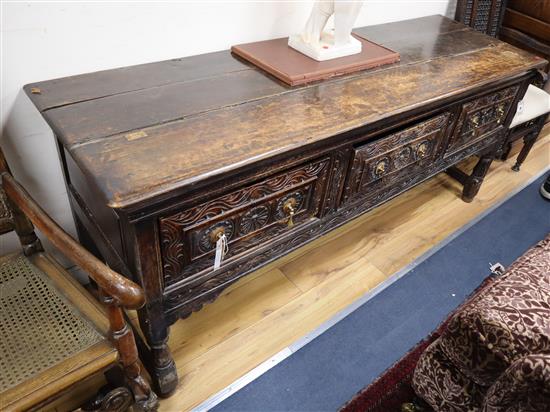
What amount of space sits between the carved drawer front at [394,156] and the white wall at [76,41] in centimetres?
57

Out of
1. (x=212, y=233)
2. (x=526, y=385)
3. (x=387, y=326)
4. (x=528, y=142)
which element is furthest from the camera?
(x=528, y=142)

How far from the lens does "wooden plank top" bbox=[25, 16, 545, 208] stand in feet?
2.78

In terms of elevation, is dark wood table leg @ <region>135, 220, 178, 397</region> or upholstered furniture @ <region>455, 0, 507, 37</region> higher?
upholstered furniture @ <region>455, 0, 507, 37</region>

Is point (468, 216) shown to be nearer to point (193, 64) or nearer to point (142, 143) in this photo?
point (193, 64)

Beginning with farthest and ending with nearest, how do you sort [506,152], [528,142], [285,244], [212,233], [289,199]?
[506,152], [528,142], [285,244], [289,199], [212,233]

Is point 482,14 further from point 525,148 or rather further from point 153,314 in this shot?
point 153,314

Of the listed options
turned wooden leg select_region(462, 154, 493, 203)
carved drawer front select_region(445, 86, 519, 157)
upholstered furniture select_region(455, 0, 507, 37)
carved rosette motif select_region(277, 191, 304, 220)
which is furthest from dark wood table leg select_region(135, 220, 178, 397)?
upholstered furniture select_region(455, 0, 507, 37)

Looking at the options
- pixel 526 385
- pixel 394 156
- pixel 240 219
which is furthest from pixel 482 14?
pixel 526 385

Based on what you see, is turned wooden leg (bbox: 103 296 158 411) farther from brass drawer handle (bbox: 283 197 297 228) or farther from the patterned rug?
the patterned rug

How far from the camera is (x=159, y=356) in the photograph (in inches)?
42.9

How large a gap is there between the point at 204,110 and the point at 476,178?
4.78 ft

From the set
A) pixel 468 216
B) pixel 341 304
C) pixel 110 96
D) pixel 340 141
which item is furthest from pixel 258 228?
pixel 468 216

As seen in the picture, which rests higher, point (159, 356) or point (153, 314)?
point (153, 314)

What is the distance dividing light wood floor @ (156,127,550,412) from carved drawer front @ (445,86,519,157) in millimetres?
441
